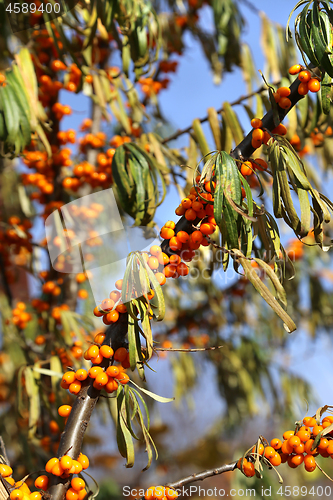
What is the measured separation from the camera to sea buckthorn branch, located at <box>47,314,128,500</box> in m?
0.61

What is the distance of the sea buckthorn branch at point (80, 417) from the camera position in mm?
605

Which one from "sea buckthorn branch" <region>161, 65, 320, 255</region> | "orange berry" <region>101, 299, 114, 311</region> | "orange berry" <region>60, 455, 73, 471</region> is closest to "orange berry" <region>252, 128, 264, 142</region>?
"sea buckthorn branch" <region>161, 65, 320, 255</region>

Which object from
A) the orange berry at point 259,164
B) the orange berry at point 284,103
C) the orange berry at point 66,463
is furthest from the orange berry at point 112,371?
the orange berry at point 284,103

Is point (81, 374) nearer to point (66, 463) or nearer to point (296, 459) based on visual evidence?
point (66, 463)

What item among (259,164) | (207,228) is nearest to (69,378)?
(207,228)

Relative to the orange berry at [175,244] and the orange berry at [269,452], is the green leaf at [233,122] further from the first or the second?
the orange berry at [269,452]

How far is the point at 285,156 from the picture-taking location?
559mm

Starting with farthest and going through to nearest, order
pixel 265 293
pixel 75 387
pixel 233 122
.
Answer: pixel 233 122 → pixel 75 387 → pixel 265 293

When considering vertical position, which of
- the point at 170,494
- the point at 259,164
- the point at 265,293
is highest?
the point at 259,164

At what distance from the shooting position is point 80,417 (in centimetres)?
61

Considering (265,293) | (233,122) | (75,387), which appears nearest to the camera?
(265,293)

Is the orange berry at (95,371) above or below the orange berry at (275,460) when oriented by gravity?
above

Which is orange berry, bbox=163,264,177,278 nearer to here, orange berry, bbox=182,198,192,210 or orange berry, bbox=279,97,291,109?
orange berry, bbox=182,198,192,210

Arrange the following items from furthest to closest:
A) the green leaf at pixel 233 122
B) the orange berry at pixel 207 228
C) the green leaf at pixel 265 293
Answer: the green leaf at pixel 233 122 → the orange berry at pixel 207 228 → the green leaf at pixel 265 293
